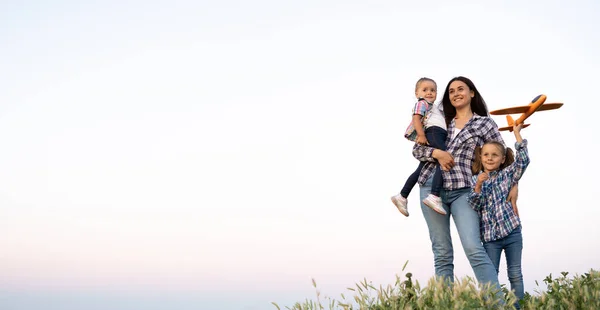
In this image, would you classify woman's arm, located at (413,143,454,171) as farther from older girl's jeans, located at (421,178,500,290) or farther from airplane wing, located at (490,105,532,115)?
airplane wing, located at (490,105,532,115)

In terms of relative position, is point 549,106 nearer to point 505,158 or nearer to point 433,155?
point 505,158

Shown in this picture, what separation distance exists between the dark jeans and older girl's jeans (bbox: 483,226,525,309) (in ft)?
3.75

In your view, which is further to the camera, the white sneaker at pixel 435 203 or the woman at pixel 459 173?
the white sneaker at pixel 435 203

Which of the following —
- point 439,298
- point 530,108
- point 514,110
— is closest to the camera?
point 439,298

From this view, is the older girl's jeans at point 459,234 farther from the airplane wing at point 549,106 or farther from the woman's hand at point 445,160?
the airplane wing at point 549,106

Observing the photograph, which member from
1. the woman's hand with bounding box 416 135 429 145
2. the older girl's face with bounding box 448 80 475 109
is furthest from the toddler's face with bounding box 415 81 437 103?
the woman's hand with bounding box 416 135 429 145

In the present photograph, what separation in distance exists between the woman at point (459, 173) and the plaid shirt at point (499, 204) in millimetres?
335

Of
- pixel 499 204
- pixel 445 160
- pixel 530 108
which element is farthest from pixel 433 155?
pixel 530 108

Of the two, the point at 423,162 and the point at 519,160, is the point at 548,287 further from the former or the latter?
the point at 423,162

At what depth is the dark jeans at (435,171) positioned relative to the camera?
7.57m

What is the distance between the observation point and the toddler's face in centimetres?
812

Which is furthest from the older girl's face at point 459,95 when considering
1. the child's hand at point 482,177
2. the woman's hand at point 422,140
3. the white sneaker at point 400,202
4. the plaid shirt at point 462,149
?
the white sneaker at point 400,202

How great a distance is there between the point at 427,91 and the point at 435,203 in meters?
1.57

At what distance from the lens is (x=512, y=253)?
8000 millimetres
